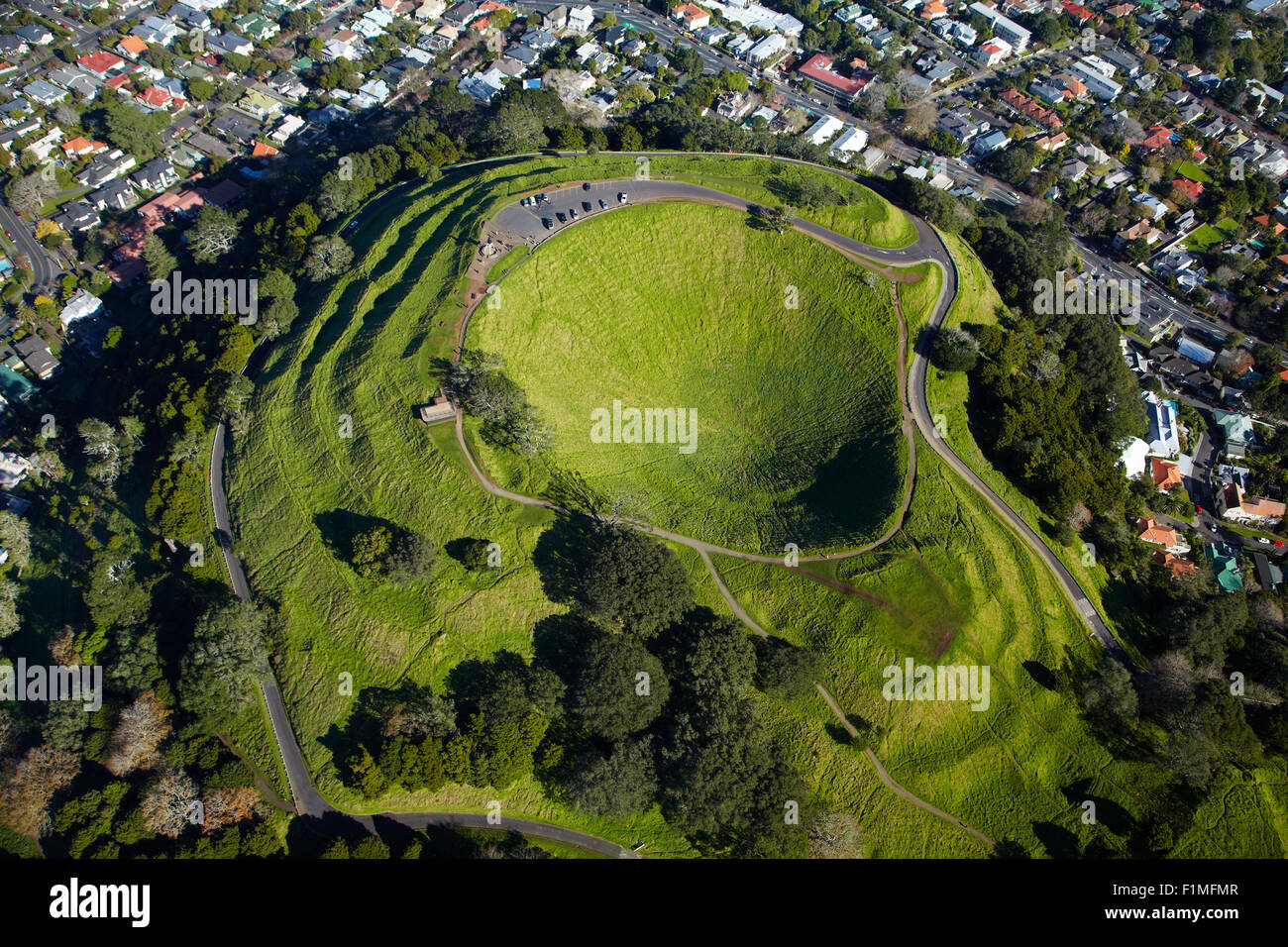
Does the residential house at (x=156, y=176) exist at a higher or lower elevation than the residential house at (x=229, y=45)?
lower

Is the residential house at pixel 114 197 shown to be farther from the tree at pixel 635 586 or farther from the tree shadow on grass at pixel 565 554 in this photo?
the tree at pixel 635 586

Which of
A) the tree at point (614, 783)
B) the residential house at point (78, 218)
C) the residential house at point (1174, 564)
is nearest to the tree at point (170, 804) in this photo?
the tree at point (614, 783)

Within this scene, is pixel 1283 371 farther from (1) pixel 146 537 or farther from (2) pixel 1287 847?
(1) pixel 146 537

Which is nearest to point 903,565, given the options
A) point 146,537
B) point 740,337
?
point 740,337

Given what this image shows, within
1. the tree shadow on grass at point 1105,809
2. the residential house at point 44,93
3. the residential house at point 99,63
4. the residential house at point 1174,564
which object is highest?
the residential house at point 99,63

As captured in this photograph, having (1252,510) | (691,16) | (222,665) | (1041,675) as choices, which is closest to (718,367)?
(1041,675)

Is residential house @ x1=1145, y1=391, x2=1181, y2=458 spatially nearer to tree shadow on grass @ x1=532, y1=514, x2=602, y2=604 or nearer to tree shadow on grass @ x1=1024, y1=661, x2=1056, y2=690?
tree shadow on grass @ x1=1024, y1=661, x2=1056, y2=690
